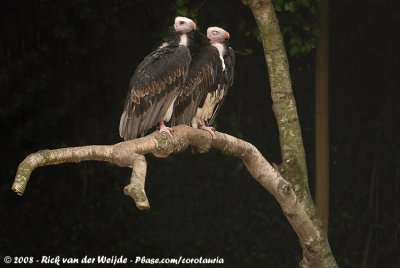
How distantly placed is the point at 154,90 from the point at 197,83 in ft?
1.08

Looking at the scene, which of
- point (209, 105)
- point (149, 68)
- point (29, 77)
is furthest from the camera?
point (29, 77)

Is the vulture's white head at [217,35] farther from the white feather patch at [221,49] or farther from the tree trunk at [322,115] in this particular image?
the tree trunk at [322,115]

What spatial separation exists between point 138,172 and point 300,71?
4.01m

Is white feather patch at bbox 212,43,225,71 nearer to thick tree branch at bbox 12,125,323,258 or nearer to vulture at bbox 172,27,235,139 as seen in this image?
A: vulture at bbox 172,27,235,139

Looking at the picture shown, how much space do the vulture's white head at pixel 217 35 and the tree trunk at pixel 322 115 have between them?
1616 millimetres

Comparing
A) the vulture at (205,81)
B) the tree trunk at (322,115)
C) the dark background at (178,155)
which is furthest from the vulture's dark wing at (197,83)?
the dark background at (178,155)

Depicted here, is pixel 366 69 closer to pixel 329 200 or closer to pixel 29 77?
pixel 329 200

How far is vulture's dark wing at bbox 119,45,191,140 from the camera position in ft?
17.7

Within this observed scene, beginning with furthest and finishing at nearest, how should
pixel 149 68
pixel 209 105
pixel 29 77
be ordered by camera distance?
pixel 29 77, pixel 209 105, pixel 149 68

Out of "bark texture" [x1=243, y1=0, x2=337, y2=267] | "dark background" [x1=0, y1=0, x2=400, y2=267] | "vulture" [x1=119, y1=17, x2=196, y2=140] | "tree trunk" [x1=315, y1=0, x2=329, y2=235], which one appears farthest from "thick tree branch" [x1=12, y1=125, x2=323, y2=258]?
"dark background" [x1=0, y1=0, x2=400, y2=267]

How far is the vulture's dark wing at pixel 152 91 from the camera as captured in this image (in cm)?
541

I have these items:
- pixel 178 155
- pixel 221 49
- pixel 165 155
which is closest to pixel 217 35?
pixel 221 49

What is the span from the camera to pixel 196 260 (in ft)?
26.1

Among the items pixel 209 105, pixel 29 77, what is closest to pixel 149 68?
pixel 209 105
